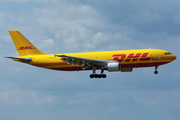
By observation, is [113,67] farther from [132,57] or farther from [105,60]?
[132,57]

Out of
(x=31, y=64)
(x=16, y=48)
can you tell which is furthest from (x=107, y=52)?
(x=16, y=48)

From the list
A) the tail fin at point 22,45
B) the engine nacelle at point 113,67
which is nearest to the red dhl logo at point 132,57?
the engine nacelle at point 113,67

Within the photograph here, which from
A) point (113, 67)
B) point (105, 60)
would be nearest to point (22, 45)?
point (105, 60)

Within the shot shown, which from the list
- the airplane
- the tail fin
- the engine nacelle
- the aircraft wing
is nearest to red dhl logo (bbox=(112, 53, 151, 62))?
the airplane

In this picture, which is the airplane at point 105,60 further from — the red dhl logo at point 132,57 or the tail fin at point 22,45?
the tail fin at point 22,45

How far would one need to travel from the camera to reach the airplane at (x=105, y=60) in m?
50.5

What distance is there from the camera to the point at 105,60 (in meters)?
51.8

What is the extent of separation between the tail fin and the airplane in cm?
188

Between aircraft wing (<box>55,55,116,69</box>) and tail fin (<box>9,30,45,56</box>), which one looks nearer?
aircraft wing (<box>55,55,116,69</box>)

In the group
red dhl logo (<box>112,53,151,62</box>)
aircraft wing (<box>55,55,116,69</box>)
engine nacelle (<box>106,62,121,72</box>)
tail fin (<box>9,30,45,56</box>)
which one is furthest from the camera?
tail fin (<box>9,30,45,56</box>)

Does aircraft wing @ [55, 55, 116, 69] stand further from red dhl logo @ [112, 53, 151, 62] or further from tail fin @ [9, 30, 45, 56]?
tail fin @ [9, 30, 45, 56]

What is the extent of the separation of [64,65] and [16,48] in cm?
1246

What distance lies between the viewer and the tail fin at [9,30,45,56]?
58.9 meters

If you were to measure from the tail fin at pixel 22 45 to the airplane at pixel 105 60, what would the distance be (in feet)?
6.18
